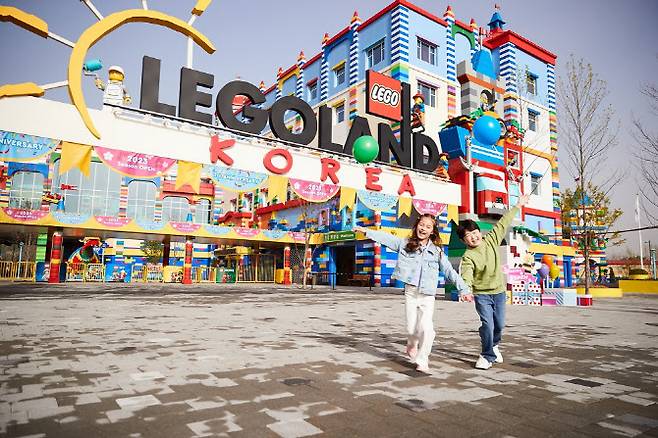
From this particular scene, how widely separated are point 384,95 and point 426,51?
1392 cm

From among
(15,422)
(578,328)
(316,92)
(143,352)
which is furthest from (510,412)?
(316,92)

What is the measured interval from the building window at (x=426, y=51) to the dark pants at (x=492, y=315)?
25.6 metres

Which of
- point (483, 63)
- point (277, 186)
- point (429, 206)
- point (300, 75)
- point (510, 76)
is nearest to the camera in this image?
point (277, 186)

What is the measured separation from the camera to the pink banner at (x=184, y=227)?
83.3 ft

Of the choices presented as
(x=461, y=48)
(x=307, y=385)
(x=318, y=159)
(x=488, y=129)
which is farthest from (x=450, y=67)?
(x=307, y=385)

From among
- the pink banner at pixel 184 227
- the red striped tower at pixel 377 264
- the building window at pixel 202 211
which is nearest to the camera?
the pink banner at pixel 184 227

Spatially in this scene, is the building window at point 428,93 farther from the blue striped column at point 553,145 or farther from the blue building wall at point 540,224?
the blue striped column at point 553,145

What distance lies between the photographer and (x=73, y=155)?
8.98 m

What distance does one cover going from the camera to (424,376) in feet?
12.3

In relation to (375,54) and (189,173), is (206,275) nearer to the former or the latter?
(375,54)

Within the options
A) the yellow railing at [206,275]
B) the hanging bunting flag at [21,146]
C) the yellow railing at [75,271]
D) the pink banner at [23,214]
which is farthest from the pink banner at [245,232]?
the hanging bunting flag at [21,146]

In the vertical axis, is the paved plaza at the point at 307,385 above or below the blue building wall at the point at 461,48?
below

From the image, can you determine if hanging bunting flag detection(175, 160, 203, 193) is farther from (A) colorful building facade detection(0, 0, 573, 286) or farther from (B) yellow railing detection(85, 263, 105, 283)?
(B) yellow railing detection(85, 263, 105, 283)

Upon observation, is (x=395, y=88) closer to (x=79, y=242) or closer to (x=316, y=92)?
(x=316, y=92)
